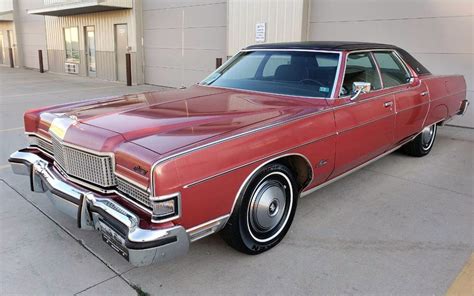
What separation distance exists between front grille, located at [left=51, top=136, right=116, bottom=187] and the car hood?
167 millimetres

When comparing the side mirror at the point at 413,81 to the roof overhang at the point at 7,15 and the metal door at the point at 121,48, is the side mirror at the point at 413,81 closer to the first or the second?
the metal door at the point at 121,48

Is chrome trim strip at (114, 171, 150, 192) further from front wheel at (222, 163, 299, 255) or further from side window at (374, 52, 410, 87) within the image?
side window at (374, 52, 410, 87)

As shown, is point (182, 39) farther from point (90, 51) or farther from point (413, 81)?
point (413, 81)

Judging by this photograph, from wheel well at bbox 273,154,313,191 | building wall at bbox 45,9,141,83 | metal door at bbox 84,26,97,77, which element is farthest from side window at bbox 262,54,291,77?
metal door at bbox 84,26,97,77

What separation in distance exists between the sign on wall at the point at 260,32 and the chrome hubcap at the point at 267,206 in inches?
310

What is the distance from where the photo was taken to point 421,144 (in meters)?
5.32

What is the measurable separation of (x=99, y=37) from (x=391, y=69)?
48.1 ft

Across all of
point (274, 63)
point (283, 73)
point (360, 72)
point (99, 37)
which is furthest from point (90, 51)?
point (360, 72)

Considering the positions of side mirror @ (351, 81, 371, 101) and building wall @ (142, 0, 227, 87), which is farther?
building wall @ (142, 0, 227, 87)

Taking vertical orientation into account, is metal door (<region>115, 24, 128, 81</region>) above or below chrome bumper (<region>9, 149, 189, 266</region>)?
above

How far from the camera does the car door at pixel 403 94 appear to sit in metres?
4.29

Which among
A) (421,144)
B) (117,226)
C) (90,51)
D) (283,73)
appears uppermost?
(90,51)

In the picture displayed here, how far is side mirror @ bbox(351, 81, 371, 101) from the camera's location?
3.48 m

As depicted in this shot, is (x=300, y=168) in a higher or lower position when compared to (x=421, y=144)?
higher
